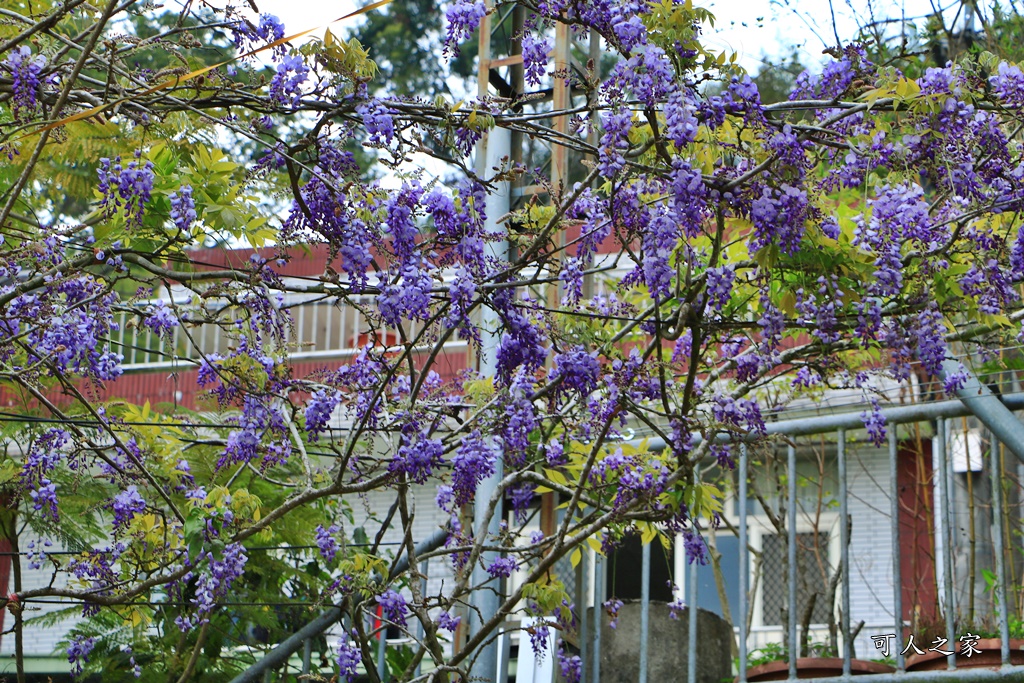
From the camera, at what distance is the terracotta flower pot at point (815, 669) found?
156 inches

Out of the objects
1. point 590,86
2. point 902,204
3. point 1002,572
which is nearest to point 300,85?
point 590,86

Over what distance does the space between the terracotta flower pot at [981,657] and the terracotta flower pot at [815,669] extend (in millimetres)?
126

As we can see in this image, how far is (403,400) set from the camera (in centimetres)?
400

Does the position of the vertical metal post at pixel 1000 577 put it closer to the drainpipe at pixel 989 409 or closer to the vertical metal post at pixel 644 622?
the drainpipe at pixel 989 409

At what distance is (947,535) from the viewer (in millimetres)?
3713

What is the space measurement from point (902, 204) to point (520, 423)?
1305 millimetres

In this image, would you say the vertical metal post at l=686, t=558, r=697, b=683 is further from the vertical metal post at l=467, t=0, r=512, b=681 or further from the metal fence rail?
the vertical metal post at l=467, t=0, r=512, b=681

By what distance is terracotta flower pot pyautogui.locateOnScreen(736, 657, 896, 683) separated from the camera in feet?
13.0

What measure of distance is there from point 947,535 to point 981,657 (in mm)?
419

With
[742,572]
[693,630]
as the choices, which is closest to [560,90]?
[742,572]

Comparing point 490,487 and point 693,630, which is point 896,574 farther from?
point 490,487

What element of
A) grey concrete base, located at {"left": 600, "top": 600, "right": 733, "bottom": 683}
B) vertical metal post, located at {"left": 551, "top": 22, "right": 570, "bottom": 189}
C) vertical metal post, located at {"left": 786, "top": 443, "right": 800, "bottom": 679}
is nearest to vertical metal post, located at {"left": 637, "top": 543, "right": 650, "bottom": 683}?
grey concrete base, located at {"left": 600, "top": 600, "right": 733, "bottom": 683}

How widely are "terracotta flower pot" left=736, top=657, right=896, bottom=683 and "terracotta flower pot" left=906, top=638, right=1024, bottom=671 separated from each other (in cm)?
13

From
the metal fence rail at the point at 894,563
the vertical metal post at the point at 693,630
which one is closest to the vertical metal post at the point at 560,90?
the metal fence rail at the point at 894,563
